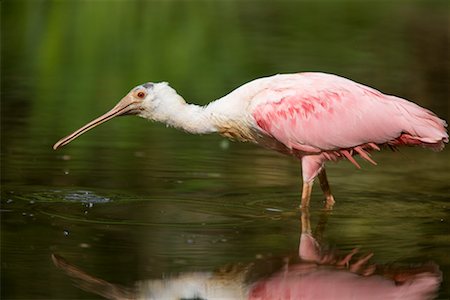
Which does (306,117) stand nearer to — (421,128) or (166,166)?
(421,128)

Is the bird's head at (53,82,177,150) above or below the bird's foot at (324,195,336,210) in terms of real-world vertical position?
above

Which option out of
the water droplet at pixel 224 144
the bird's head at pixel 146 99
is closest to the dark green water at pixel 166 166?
the water droplet at pixel 224 144

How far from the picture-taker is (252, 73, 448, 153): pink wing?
972 cm

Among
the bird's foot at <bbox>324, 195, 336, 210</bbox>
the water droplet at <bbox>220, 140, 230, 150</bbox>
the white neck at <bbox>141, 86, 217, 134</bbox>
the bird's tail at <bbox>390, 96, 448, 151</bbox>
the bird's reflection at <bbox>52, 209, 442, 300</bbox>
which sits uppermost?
the white neck at <bbox>141, 86, 217, 134</bbox>

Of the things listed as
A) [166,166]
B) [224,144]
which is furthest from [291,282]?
[224,144]

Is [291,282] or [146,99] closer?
[291,282]

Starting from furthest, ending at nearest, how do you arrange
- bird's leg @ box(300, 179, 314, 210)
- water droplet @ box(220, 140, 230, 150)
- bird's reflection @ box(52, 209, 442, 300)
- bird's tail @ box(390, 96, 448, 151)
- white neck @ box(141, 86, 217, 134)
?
water droplet @ box(220, 140, 230, 150) < white neck @ box(141, 86, 217, 134) < bird's tail @ box(390, 96, 448, 151) < bird's leg @ box(300, 179, 314, 210) < bird's reflection @ box(52, 209, 442, 300)

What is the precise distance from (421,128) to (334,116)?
2.28 ft

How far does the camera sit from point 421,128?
31.8 feet

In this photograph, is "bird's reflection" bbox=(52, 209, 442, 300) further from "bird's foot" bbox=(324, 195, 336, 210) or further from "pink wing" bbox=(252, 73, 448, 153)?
"pink wing" bbox=(252, 73, 448, 153)

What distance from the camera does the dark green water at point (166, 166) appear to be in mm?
7941

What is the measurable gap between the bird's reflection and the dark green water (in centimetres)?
12

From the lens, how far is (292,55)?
19.6m

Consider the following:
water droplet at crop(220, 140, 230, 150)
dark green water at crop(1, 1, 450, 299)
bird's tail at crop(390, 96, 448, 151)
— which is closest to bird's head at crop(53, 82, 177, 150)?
dark green water at crop(1, 1, 450, 299)
